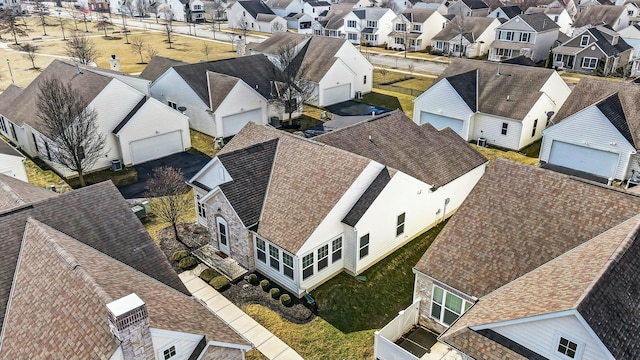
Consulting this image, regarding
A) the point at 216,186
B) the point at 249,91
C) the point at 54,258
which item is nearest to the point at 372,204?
the point at 216,186

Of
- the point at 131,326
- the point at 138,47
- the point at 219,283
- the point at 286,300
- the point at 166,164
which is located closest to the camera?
the point at 131,326

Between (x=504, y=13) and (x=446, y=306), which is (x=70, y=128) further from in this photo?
(x=504, y=13)

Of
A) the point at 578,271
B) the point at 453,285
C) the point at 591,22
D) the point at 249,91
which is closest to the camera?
the point at 578,271

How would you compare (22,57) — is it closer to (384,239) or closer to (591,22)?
(384,239)

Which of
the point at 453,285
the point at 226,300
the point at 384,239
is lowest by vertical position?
the point at 226,300

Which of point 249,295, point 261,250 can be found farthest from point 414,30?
Result: point 249,295

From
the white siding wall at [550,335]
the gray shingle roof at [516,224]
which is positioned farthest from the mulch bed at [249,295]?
the white siding wall at [550,335]

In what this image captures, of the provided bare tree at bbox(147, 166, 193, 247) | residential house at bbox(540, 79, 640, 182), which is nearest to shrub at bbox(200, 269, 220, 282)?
bare tree at bbox(147, 166, 193, 247)
